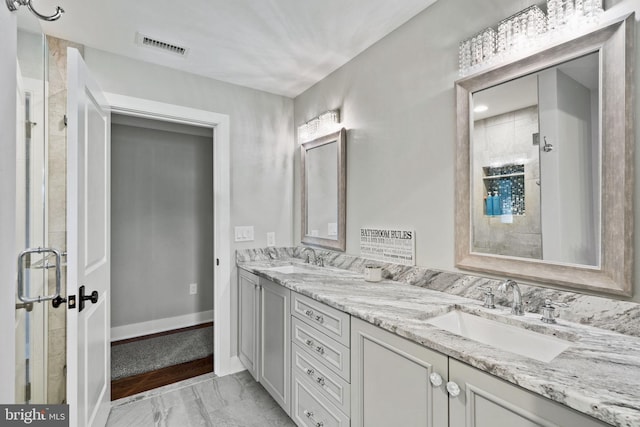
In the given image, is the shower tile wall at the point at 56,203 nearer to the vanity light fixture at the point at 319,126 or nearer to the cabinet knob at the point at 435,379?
the vanity light fixture at the point at 319,126

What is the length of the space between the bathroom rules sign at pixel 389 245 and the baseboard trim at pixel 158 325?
99.1 inches

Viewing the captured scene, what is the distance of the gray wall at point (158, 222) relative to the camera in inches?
129

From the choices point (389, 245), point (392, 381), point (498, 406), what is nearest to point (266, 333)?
point (389, 245)

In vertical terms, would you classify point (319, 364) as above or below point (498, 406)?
below

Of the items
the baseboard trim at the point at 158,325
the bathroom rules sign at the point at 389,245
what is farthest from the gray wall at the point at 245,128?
the baseboard trim at the point at 158,325

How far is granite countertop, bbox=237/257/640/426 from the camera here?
0.69m

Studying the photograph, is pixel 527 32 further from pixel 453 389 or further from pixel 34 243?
pixel 34 243

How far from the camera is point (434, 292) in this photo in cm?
160

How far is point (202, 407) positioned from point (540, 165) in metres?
2.41

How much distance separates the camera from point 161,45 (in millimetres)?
2080

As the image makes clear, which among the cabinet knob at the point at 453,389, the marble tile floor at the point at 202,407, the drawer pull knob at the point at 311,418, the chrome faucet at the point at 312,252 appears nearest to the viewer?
the cabinet knob at the point at 453,389

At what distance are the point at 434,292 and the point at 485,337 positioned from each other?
360mm

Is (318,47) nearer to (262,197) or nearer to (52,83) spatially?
(262,197)

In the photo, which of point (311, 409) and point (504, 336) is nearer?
point (504, 336)
